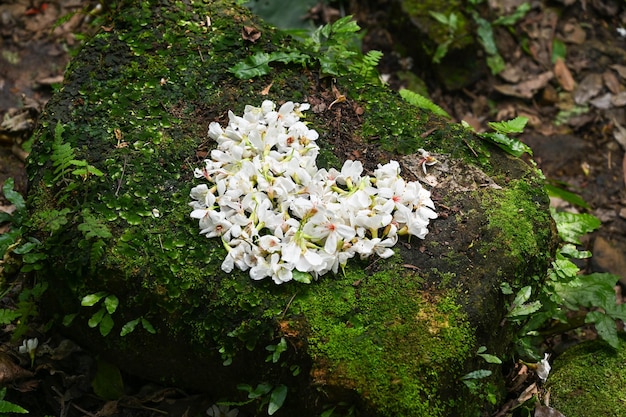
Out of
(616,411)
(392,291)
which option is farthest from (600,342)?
(392,291)

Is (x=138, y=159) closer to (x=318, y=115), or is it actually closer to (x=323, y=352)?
(x=318, y=115)

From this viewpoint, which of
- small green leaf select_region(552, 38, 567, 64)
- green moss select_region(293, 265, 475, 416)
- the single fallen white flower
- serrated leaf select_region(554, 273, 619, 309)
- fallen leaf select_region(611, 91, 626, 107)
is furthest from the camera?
small green leaf select_region(552, 38, 567, 64)

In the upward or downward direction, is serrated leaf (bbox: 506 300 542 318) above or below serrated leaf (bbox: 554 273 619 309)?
above

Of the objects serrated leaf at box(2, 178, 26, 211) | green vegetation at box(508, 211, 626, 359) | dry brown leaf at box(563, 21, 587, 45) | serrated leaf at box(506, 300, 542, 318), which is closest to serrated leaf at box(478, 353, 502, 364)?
serrated leaf at box(506, 300, 542, 318)

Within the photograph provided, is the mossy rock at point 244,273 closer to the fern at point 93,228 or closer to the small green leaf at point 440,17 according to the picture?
the fern at point 93,228

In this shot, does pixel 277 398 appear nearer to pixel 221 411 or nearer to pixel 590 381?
pixel 221 411

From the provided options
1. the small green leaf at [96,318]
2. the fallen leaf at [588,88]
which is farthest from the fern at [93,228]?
the fallen leaf at [588,88]

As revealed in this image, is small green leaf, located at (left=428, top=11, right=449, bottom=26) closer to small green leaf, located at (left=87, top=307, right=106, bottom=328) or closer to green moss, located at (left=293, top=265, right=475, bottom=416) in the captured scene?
green moss, located at (left=293, top=265, right=475, bottom=416)

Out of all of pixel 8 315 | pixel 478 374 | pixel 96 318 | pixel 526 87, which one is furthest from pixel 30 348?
pixel 526 87

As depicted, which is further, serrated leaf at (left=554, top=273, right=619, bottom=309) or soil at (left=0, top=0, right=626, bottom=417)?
soil at (left=0, top=0, right=626, bottom=417)
